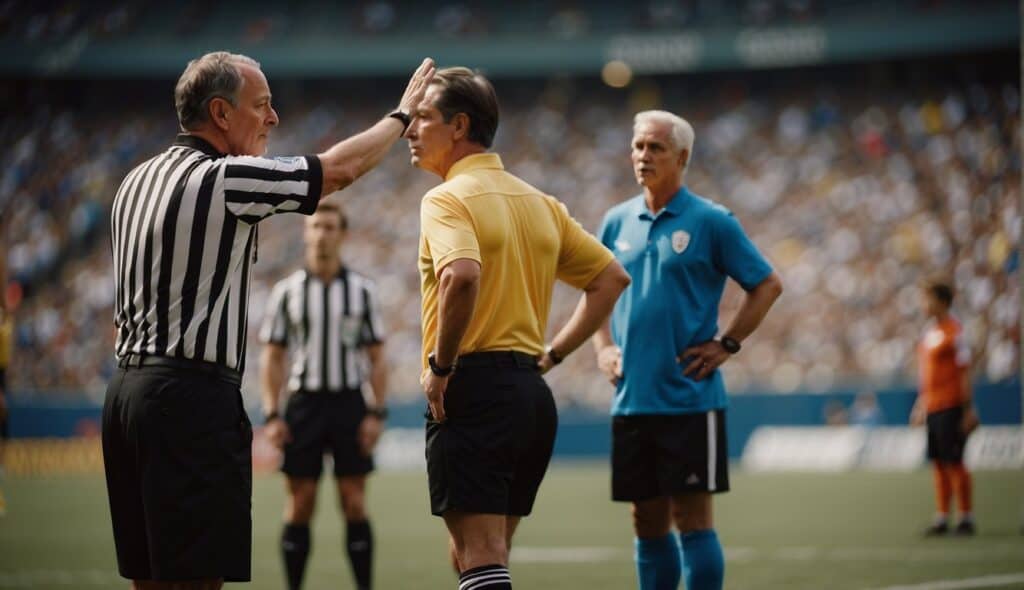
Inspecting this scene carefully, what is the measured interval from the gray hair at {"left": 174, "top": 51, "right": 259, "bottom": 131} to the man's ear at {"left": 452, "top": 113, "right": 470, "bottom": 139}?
88cm

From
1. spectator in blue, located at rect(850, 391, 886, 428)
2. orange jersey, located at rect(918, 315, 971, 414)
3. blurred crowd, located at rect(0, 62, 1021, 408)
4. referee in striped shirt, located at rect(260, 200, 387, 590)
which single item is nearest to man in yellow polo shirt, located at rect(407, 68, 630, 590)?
referee in striped shirt, located at rect(260, 200, 387, 590)

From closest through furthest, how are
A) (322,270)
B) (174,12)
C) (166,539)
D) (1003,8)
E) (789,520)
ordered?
(166,539) < (322,270) < (789,520) < (1003,8) < (174,12)

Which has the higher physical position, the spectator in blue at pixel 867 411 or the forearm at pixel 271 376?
the forearm at pixel 271 376

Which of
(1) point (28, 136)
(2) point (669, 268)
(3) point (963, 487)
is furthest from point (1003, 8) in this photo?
(2) point (669, 268)

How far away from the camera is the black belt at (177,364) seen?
12.8 feet

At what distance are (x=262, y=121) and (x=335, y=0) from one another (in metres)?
33.7

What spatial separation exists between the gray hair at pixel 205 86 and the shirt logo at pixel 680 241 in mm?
2462

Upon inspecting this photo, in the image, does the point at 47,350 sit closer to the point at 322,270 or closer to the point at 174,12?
the point at 174,12

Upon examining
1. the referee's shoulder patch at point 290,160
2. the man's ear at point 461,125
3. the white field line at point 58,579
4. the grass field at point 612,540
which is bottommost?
the grass field at point 612,540

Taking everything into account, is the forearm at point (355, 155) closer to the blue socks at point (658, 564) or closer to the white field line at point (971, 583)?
the blue socks at point (658, 564)

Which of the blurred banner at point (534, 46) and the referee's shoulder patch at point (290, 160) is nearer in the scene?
the referee's shoulder patch at point (290, 160)

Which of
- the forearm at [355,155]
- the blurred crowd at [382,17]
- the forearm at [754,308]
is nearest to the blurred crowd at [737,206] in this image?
the blurred crowd at [382,17]

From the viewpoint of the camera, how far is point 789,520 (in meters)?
12.5

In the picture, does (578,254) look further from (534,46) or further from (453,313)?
(534,46)
